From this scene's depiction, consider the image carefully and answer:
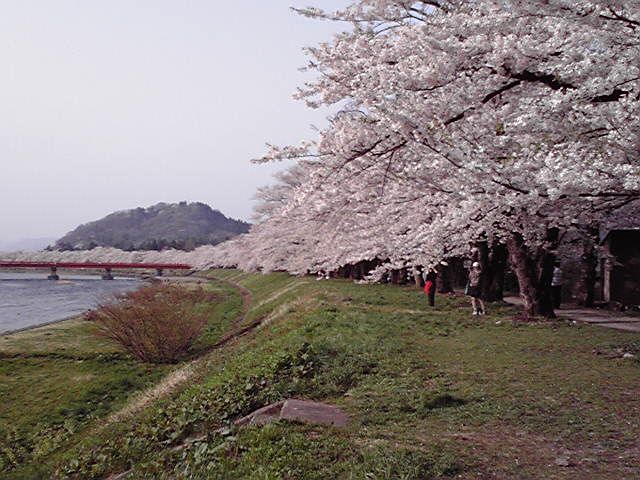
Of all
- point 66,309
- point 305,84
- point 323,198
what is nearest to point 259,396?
point 323,198

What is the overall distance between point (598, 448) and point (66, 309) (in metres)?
43.7

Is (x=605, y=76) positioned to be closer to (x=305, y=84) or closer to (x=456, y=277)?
(x=305, y=84)

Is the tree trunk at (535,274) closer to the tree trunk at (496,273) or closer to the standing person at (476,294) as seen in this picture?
the standing person at (476,294)

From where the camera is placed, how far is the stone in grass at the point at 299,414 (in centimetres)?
707

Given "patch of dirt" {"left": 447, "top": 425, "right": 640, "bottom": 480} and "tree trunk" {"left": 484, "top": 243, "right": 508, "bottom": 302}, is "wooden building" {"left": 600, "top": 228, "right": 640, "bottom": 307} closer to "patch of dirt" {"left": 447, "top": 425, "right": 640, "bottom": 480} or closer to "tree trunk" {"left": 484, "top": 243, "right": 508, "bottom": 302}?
"tree trunk" {"left": 484, "top": 243, "right": 508, "bottom": 302}

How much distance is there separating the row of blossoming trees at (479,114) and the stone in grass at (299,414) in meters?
2.86

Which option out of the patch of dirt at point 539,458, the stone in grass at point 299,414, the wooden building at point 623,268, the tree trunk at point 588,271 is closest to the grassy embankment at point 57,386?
the stone in grass at point 299,414

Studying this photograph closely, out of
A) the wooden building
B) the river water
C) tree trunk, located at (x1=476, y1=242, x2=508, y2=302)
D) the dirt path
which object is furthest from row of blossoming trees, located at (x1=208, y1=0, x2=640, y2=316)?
the river water

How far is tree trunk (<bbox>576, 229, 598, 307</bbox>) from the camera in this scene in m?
19.5

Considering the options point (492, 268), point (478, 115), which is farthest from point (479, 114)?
point (492, 268)

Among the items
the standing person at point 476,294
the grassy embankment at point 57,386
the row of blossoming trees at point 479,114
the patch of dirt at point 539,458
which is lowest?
the grassy embankment at point 57,386

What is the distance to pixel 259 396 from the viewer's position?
873 cm

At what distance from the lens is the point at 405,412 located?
7.30 metres

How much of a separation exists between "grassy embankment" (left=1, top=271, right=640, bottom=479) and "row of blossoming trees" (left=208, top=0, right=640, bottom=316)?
219cm
